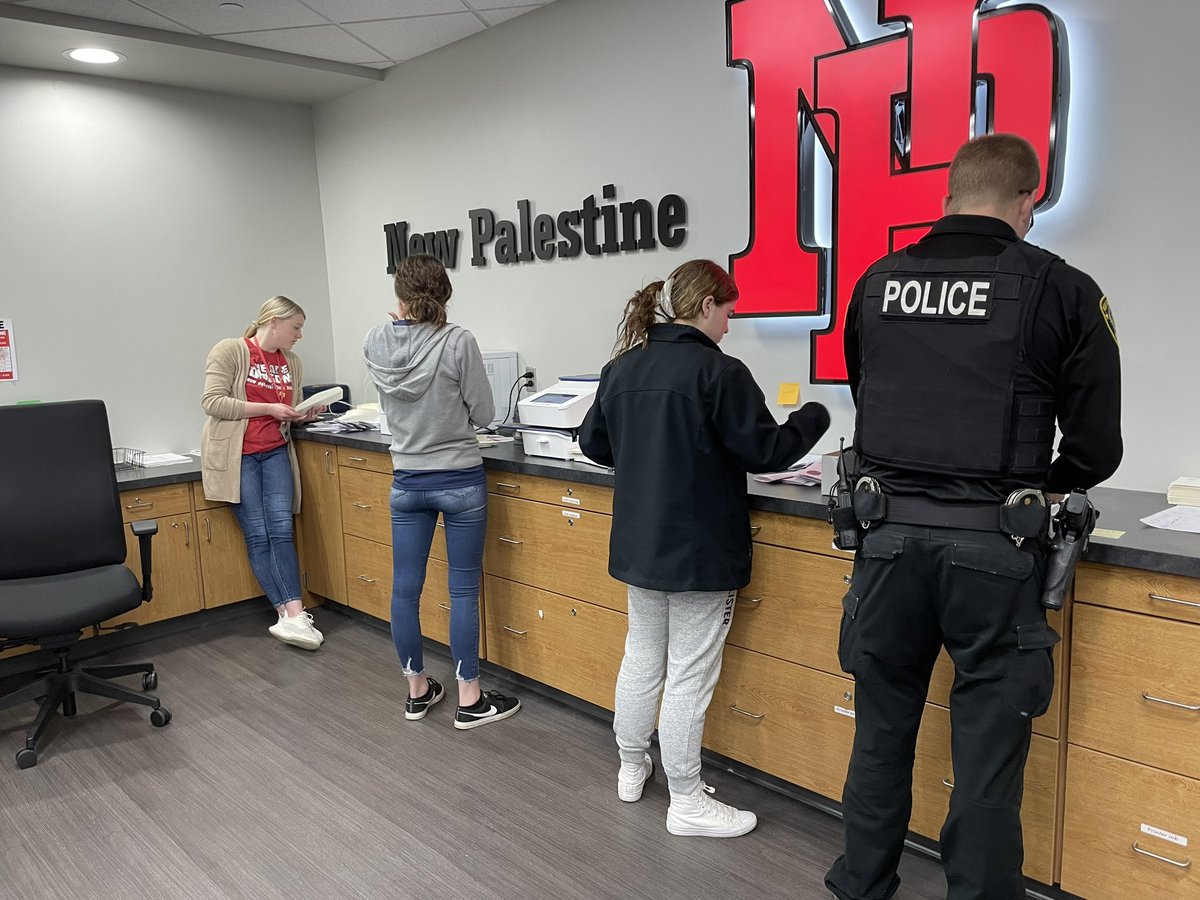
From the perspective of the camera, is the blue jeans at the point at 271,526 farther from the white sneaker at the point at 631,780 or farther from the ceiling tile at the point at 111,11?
the white sneaker at the point at 631,780

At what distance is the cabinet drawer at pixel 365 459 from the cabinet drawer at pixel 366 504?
23 mm

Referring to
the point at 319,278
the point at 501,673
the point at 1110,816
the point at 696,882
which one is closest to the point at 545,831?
the point at 696,882

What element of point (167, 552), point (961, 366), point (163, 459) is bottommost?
point (167, 552)

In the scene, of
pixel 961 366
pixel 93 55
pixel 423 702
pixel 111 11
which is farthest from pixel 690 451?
pixel 93 55

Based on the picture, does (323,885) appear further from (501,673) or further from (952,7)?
(952,7)

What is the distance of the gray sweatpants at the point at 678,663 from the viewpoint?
242 centimetres

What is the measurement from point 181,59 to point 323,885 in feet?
11.8

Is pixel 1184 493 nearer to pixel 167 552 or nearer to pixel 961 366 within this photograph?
pixel 961 366

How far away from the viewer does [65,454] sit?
3.39 meters

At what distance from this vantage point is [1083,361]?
5.60ft

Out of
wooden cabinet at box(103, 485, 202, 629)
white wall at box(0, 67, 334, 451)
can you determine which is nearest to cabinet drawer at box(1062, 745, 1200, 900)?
wooden cabinet at box(103, 485, 202, 629)

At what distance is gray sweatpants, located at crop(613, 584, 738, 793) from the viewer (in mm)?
2416

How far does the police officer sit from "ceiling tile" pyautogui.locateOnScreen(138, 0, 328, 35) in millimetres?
2798

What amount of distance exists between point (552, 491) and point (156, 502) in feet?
6.81
